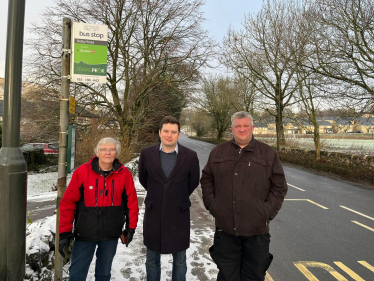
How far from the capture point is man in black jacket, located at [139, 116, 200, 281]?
8.63ft

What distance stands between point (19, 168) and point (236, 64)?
825 inches

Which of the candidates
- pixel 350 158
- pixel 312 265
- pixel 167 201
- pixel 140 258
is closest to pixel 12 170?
pixel 167 201

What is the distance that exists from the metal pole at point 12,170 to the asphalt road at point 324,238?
2.87 meters

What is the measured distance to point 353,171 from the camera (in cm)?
1208

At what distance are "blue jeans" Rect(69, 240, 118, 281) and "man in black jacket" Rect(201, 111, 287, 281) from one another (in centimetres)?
106

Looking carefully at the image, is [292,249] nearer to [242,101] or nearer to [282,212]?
[282,212]

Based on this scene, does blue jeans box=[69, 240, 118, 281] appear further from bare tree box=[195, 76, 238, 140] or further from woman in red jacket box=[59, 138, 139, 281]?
bare tree box=[195, 76, 238, 140]

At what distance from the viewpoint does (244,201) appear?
2.58m

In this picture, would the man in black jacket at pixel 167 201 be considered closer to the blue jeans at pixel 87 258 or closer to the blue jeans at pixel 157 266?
the blue jeans at pixel 157 266

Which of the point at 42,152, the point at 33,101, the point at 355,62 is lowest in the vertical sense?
the point at 42,152

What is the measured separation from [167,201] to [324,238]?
3.65m

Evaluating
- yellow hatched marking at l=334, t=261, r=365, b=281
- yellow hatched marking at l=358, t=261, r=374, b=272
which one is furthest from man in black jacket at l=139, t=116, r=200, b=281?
yellow hatched marking at l=358, t=261, r=374, b=272

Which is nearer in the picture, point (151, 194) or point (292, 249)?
point (151, 194)

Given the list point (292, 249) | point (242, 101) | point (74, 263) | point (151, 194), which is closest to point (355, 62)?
point (292, 249)
